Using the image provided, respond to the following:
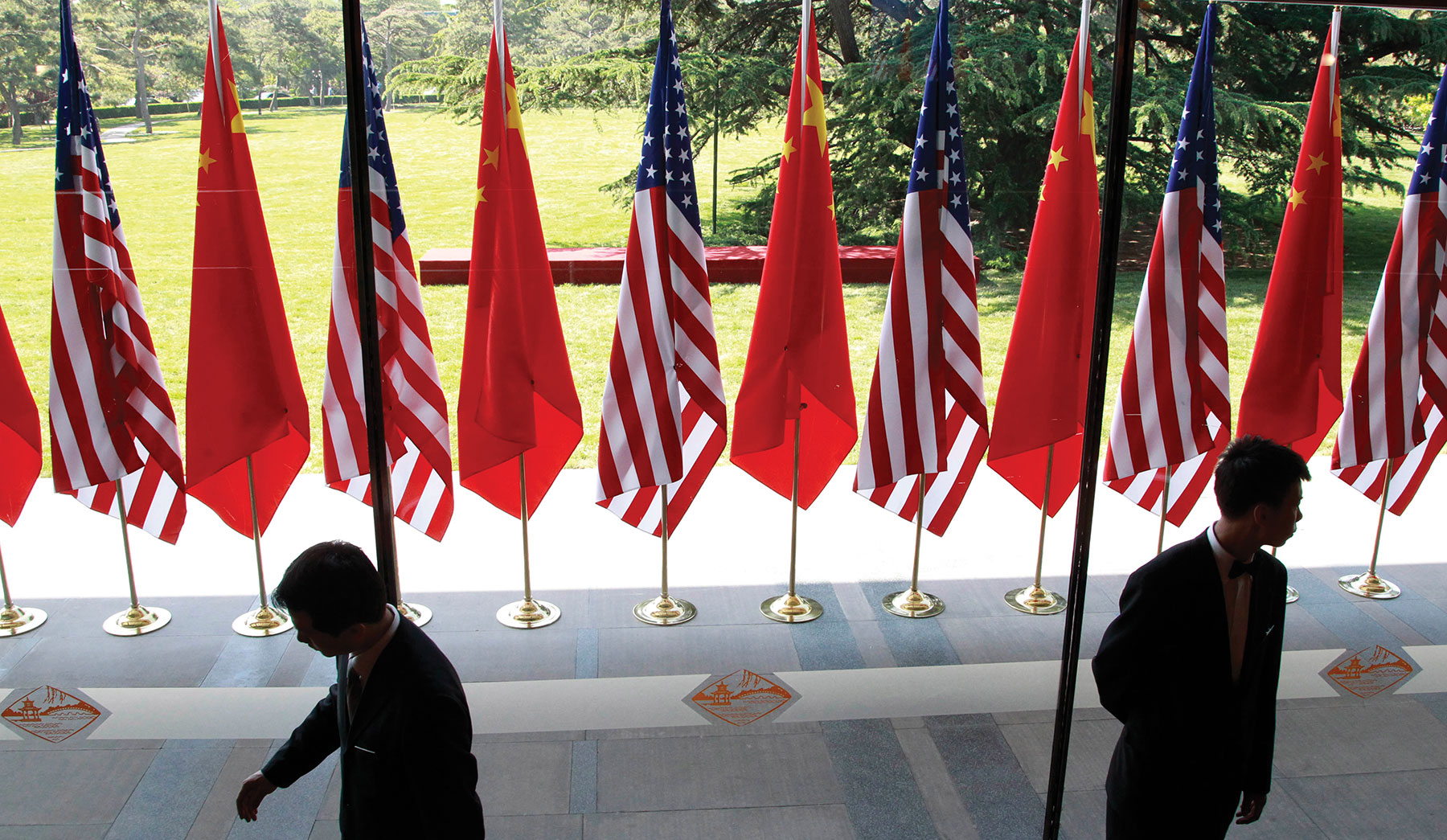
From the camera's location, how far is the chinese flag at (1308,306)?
12.7 feet

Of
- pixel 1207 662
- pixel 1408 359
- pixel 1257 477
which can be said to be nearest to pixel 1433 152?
pixel 1408 359

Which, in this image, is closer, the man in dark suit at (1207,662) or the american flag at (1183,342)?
the man in dark suit at (1207,662)

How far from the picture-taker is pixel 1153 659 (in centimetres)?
253

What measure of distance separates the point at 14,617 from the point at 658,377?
2.38 metres

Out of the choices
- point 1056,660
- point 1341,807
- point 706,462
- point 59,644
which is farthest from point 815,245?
point 59,644

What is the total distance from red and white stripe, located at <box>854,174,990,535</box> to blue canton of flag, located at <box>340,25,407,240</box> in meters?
1.74

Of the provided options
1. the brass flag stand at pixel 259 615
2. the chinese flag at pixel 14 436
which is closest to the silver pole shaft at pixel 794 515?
the brass flag stand at pixel 259 615

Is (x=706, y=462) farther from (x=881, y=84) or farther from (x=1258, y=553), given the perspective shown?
(x=1258, y=553)

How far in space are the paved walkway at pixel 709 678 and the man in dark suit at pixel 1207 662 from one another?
98 cm

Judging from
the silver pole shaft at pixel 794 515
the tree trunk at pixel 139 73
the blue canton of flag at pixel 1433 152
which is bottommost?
the silver pole shaft at pixel 794 515

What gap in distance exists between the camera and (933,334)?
3965 millimetres

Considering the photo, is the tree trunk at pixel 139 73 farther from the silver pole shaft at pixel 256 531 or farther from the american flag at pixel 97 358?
the silver pole shaft at pixel 256 531

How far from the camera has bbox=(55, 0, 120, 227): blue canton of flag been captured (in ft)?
10.8

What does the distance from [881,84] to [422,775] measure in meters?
2.75
